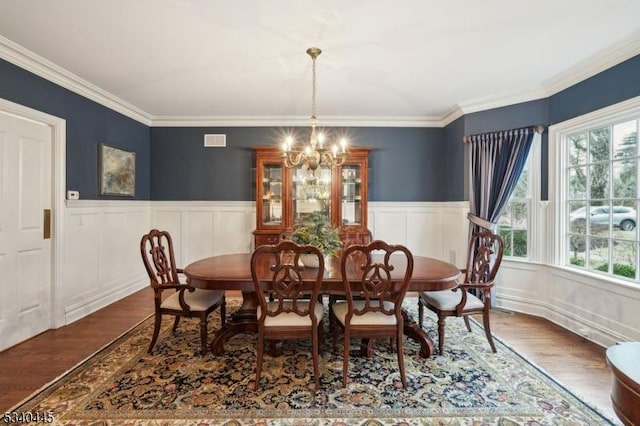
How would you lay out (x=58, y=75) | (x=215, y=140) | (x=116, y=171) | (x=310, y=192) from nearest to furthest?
(x=58, y=75) → (x=116, y=171) → (x=310, y=192) → (x=215, y=140)

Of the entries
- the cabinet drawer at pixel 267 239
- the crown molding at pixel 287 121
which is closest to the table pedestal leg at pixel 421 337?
the cabinet drawer at pixel 267 239

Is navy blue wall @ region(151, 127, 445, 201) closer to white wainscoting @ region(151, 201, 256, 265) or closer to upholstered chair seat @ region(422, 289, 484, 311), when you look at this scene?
white wainscoting @ region(151, 201, 256, 265)

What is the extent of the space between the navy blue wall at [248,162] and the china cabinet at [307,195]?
14.7 inches

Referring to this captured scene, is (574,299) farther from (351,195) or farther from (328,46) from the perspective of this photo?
(328,46)

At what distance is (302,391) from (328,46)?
257cm

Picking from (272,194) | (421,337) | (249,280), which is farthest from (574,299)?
(272,194)

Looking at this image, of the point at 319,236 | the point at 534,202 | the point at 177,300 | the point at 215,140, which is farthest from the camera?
the point at 215,140

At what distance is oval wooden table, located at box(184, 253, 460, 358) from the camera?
2.16m

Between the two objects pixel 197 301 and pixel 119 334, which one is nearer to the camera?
pixel 197 301

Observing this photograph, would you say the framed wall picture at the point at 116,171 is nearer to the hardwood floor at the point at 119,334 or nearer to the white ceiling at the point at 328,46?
the white ceiling at the point at 328,46

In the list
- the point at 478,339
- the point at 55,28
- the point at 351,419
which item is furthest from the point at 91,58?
the point at 478,339

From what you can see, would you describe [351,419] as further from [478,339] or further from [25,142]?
[25,142]

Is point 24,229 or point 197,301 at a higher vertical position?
point 24,229

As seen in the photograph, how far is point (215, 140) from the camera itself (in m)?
4.66
